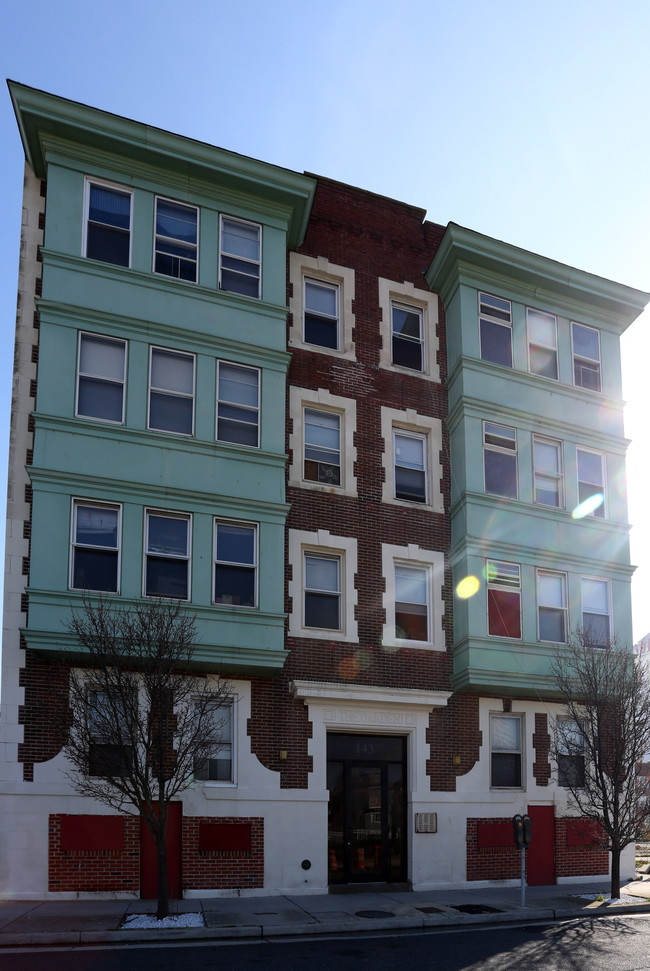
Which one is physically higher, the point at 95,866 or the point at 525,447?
the point at 525,447

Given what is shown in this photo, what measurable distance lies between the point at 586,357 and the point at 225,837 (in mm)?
14641

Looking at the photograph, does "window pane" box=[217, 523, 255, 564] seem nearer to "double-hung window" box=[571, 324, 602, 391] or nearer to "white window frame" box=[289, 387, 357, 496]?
"white window frame" box=[289, 387, 357, 496]

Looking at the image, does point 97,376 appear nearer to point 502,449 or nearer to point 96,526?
point 96,526

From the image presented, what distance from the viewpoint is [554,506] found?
74.5 ft

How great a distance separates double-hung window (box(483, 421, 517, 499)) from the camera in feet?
72.4

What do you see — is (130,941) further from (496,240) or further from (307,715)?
(496,240)

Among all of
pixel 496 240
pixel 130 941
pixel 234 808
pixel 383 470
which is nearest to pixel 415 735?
pixel 234 808

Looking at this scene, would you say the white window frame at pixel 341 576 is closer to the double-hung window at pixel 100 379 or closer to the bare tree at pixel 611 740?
the double-hung window at pixel 100 379

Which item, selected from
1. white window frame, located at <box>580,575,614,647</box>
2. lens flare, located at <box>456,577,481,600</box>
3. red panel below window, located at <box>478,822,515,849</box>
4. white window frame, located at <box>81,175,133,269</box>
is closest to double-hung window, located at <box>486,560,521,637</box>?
lens flare, located at <box>456,577,481,600</box>

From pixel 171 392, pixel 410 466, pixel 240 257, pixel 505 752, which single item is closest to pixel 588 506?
pixel 410 466

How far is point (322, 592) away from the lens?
19828mm

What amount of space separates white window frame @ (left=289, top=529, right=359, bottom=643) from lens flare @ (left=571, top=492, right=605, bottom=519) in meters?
6.06

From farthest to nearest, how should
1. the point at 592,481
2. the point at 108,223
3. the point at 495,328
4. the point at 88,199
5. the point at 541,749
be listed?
the point at 592,481
the point at 495,328
the point at 541,749
the point at 108,223
the point at 88,199

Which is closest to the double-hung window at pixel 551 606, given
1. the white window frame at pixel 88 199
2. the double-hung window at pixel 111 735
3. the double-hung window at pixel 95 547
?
the double-hung window at pixel 95 547
